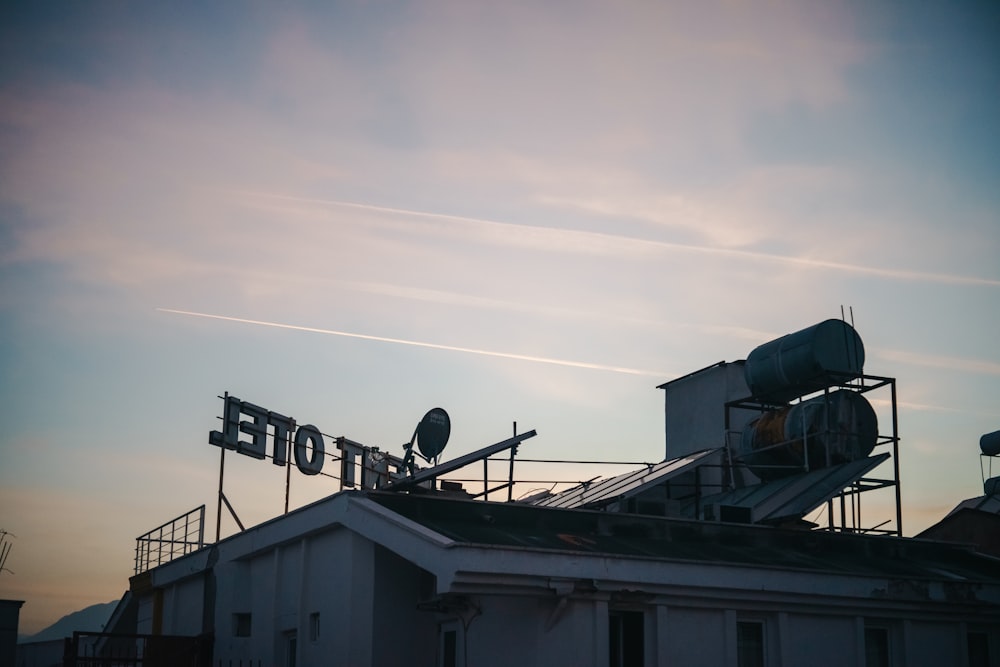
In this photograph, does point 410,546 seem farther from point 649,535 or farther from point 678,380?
point 678,380

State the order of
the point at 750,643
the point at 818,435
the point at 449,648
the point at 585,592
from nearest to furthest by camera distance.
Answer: the point at 585,592 < the point at 449,648 < the point at 750,643 < the point at 818,435

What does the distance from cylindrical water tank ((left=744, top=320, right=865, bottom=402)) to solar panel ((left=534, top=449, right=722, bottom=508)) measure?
12.5ft

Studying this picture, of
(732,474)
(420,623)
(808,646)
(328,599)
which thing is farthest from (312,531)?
(732,474)

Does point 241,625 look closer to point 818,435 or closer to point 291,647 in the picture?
point 291,647

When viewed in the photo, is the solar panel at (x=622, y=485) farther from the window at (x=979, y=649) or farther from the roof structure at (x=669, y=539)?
the window at (x=979, y=649)

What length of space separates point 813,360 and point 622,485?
7141mm

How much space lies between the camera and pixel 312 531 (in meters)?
29.9

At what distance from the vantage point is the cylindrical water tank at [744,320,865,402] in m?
36.7

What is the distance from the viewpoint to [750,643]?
2791 centimetres

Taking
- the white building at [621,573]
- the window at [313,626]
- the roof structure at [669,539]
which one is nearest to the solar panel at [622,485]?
the white building at [621,573]

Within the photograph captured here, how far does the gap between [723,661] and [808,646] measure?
252cm

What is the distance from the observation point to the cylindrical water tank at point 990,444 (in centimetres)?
5909

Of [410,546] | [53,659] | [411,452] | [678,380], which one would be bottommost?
[53,659]

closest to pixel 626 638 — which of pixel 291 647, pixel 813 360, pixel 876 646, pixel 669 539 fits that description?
pixel 669 539
